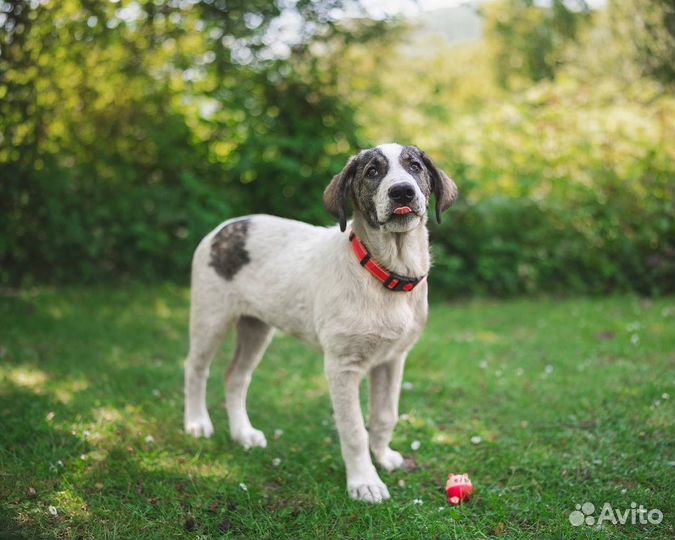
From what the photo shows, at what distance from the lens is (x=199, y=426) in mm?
4492

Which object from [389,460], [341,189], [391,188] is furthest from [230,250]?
[389,460]

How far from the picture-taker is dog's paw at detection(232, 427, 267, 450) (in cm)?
437

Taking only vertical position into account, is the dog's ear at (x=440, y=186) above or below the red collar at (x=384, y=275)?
above

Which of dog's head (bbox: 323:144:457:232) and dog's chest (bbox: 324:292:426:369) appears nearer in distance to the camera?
dog's head (bbox: 323:144:457:232)

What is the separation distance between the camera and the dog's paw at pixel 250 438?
14.3 feet

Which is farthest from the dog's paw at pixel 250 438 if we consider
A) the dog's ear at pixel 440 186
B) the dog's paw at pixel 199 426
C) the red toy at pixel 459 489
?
the dog's ear at pixel 440 186

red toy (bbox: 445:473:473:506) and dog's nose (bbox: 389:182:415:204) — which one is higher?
dog's nose (bbox: 389:182:415:204)

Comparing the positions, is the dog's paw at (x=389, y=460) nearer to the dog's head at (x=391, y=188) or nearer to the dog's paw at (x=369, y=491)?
the dog's paw at (x=369, y=491)

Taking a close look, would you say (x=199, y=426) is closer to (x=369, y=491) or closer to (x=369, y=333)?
(x=369, y=491)

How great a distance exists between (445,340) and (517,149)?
4.14 meters

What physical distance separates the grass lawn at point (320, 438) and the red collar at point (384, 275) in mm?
1208

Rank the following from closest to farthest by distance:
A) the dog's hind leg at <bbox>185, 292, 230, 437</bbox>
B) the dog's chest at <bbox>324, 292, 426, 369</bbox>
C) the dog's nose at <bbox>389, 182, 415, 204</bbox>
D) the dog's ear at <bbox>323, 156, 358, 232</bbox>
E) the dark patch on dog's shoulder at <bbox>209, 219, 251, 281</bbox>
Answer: the dog's nose at <bbox>389, 182, 415, 204</bbox> → the dog's chest at <bbox>324, 292, 426, 369</bbox> → the dog's ear at <bbox>323, 156, 358, 232</bbox> → the dark patch on dog's shoulder at <bbox>209, 219, 251, 281</bbox> → the dog's hind leg at <bbox>185, 292, 230, 437</bbox>

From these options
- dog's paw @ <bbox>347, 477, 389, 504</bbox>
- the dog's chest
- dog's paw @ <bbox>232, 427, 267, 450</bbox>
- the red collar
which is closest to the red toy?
dog's paw @ <bbox>347, 477, 389, 504</bbox>

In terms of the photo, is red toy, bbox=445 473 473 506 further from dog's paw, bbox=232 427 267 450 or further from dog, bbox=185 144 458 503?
dog's paw, bbox=232 427 267 450
